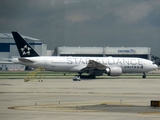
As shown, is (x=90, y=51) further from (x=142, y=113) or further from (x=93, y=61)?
(x=142, y=113)

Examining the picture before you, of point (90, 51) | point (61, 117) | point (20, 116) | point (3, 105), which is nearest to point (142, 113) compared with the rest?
point (61, 117)

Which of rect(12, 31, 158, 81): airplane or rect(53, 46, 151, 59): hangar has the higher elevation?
rect(53, 46, 151, 59): hangar

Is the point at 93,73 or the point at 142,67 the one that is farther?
the point at 142,67

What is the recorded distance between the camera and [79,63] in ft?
251

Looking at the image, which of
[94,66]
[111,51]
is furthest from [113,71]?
[111,51]

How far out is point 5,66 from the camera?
472ft

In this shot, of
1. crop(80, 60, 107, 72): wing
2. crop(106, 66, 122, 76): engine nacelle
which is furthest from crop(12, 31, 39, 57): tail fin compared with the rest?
crop(106, 66, 122, 76): engine nacelle

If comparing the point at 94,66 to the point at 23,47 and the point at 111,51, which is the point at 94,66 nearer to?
the point at 23,47

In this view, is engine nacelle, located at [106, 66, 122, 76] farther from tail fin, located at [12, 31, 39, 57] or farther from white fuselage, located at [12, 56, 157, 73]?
tail fin, located at [12, 31, 39, 57]

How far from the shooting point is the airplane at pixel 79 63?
7344 cm

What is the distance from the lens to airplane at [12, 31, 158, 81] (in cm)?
7344

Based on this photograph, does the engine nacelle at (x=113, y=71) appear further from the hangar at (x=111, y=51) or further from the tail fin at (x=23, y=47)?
the hangar at (x=111, y=51)

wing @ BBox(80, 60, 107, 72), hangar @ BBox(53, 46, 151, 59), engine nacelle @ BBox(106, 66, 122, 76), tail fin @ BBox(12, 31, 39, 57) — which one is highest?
hangar @ BBox(53, 46, 151, 59)

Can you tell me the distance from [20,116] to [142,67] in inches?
2258
